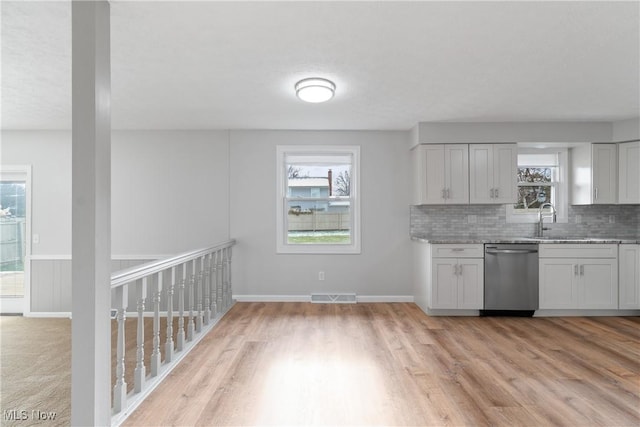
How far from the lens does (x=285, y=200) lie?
5.23 meters

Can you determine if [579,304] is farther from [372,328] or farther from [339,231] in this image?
[339,231]

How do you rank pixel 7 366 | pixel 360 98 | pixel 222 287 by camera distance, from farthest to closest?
pixel 222 287 → pixel 360 98 → pixel 7 366

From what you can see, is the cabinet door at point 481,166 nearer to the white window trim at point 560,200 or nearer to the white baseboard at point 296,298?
the white window trim at point 560,200

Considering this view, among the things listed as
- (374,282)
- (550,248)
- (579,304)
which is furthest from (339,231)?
(579,304)

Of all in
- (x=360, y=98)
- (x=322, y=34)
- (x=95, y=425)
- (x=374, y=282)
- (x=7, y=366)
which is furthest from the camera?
(x=374, y=282)

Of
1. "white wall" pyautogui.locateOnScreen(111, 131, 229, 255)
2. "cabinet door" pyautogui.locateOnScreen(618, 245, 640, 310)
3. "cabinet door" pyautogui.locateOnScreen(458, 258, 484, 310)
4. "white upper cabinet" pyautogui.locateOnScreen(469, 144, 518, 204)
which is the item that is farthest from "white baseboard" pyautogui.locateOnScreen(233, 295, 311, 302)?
"cabinet door" pyautogui.locateOnScreen(618, 245, 640, 310)

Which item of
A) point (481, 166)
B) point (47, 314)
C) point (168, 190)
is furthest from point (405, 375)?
point (47, 314)

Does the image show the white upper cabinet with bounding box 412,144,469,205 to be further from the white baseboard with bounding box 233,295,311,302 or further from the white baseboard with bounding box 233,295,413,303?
the white baseboard with bounding box 233,295,311,302

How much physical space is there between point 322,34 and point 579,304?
452cm

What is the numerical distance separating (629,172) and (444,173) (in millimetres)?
2381

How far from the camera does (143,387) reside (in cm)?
247

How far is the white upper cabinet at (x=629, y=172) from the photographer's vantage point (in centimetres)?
453

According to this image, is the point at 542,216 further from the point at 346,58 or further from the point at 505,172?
the point at 346,58

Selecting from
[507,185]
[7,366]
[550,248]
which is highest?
[507,185]
